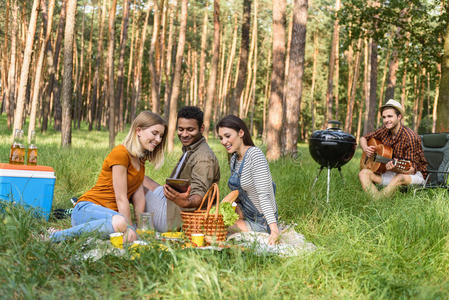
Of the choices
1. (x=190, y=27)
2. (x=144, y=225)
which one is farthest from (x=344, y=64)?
(x=144, y=225)

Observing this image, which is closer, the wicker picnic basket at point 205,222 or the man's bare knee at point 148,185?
the wicker picnic basket at point 205,222

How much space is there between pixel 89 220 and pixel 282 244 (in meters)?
1.89

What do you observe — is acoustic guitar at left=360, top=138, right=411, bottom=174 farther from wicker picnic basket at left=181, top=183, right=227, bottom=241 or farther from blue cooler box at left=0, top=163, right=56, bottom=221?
blue cooler box at left=0, top=163, right=56, bottom=221

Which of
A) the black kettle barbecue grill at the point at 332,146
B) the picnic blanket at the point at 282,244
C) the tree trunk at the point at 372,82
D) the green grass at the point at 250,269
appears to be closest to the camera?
the green grass at the point at 250,269

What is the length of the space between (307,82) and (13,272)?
39806mm

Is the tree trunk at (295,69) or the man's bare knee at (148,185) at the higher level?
the tree trunk at (295,69)

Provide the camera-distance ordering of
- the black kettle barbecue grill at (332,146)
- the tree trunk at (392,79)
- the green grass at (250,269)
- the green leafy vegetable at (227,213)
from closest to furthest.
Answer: the green grass at (250,269)
the green leafy vegetable at (227,213)
the black kettle barbecue grill at (332,146)
the tree trunk at (392,79)

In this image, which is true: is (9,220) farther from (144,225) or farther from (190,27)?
(190,27)

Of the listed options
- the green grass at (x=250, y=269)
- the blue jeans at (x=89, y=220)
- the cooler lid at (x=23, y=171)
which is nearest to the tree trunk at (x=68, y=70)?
the cooler lid at (x=23, y=171)

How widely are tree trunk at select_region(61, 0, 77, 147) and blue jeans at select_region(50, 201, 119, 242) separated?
8621 mm

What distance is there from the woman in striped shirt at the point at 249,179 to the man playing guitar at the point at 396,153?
2302 mm

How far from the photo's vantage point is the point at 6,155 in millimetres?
9797

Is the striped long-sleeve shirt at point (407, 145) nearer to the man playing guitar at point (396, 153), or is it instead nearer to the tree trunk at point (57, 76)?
the man playing guitar at point (396, 153)

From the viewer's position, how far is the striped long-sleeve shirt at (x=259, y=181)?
15.3 ft
